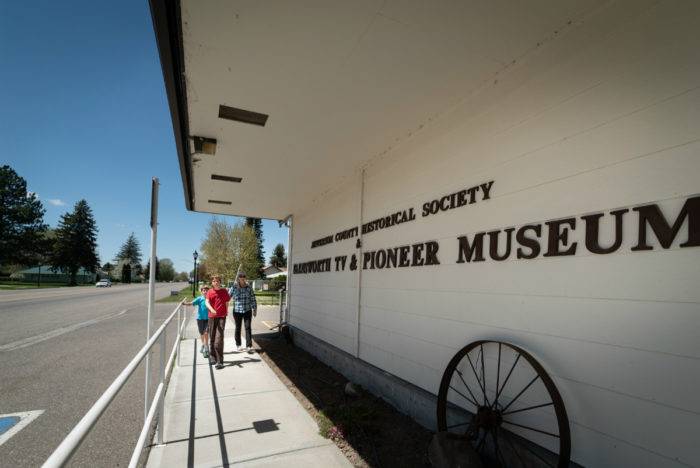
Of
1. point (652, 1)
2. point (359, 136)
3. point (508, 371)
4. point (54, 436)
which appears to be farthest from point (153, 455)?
point (652, 1)

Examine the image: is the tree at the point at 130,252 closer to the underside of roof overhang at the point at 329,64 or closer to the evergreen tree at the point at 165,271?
the evergreen tree at the point at 165,271

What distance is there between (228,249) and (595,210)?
3861 centimetres

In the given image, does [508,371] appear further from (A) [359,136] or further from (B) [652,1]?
(A) [359,136]

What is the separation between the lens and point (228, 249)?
38500 millimetres

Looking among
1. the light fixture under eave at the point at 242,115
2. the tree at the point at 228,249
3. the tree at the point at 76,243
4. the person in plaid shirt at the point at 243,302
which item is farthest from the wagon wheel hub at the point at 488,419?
the tree at the point at 76,243

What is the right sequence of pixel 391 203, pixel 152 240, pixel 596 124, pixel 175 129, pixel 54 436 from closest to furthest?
pixel 596 124 < pixel 152 240 < pixel 54 436 < pixel 175 129 < pixel 391 203

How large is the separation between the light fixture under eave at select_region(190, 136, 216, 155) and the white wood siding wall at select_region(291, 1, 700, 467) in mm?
3220

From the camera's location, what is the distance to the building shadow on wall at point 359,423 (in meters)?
3.62

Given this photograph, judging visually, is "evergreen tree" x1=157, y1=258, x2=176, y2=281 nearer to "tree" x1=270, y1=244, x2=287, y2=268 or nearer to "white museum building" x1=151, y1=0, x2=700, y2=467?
"tree" x1=270, y1=244, x2=287, y2=268

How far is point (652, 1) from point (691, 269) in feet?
A: 5.42

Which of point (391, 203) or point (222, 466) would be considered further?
point (391, 203)

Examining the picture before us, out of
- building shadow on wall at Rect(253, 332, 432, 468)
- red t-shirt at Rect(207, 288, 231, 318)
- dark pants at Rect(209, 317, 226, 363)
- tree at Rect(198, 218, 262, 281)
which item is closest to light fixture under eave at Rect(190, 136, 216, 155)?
red t-shirt at Rect(207, 288, 231, 318)

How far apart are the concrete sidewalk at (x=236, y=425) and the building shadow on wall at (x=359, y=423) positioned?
0.16 meters

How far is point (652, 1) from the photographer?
2342 millimetres
